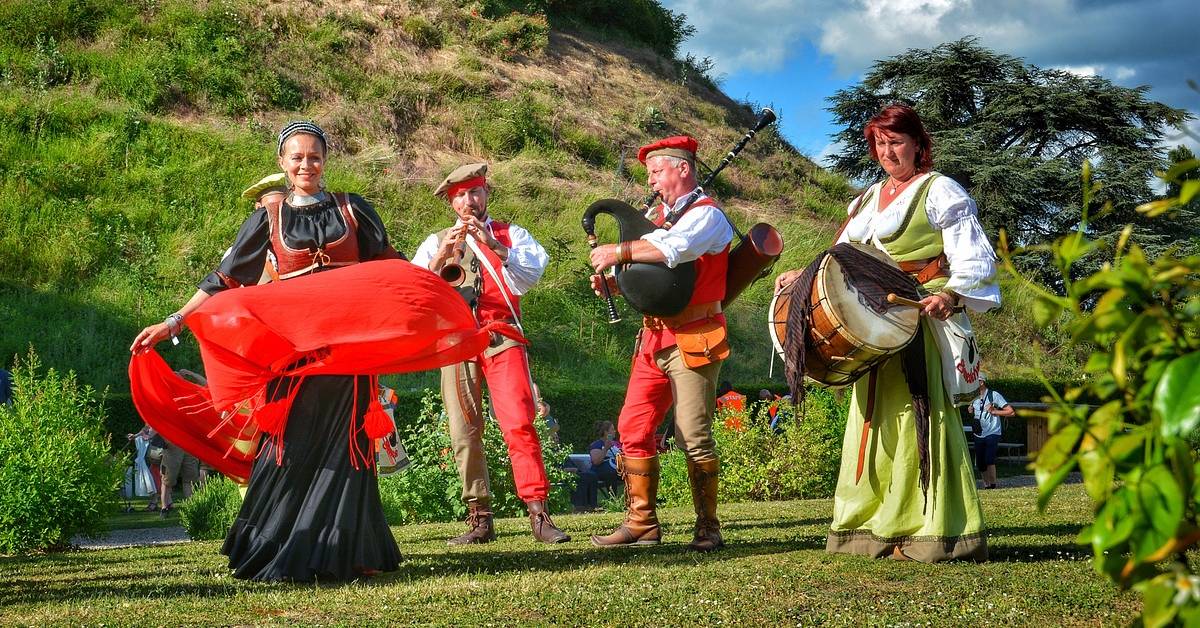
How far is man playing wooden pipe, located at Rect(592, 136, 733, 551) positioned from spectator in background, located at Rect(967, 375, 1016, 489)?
34.2ft

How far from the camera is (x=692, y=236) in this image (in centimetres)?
618

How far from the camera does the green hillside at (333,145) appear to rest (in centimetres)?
2200

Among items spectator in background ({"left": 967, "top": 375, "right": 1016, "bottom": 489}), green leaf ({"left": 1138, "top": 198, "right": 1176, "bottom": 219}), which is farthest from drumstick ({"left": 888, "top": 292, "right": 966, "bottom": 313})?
spectator in background ({"left": 967, "top": 375, "right": 1016, "bottom": 489})

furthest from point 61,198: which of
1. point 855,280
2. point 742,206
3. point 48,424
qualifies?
point 855,280

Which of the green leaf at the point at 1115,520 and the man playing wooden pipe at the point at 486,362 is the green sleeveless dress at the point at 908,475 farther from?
the green leaf at the point at 1115,520

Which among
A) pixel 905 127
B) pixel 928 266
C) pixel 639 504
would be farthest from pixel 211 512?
pixel 905 127

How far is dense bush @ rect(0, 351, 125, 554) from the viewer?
911 cm

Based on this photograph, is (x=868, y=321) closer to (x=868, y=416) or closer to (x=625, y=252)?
(x=868, y=416)

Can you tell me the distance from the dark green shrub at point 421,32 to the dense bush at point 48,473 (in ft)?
84.9

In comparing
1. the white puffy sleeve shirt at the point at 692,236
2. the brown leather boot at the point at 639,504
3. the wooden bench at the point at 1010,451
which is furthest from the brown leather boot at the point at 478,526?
the wooden bench at the point at 1010,451

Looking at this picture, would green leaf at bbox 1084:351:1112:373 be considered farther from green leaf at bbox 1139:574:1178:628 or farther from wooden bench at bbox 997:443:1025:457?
wooden bench at bbox 997:443:1025:457

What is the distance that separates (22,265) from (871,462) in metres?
19.9

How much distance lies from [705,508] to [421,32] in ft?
99.0

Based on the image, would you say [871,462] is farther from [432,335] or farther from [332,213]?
[332,213]
